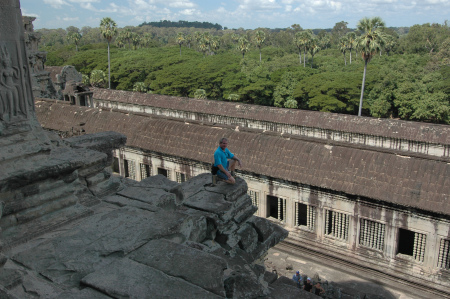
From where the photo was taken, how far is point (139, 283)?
4.00 m

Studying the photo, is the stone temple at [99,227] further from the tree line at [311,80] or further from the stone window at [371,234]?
the tree line at [311,80]

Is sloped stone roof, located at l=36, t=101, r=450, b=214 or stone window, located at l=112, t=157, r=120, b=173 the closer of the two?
sloped stone roof, located at l=36, t=101, r=450, b=214

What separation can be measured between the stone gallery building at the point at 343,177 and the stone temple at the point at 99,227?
25.8 feet

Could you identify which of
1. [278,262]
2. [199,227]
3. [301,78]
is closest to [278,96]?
[301,78]

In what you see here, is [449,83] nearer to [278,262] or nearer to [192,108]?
[192,108]

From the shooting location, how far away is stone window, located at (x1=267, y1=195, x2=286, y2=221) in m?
15.2

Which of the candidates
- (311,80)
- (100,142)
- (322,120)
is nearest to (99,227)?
(100,142)

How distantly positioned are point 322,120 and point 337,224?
381 inches

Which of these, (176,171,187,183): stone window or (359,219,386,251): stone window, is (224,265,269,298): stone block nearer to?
(359,219,386,251): stone window

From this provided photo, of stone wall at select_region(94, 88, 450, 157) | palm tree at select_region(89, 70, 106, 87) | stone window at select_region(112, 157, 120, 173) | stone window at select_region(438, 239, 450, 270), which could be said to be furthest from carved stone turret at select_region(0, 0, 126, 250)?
palm tree at select_region(89, 70, 106, 87)

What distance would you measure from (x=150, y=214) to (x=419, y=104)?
35.8 m

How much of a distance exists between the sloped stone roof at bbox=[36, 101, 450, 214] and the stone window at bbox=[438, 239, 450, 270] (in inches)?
45.4

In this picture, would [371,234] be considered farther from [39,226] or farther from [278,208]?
[39,226]

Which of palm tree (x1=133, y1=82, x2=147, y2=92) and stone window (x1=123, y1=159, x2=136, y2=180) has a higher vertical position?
palm tree (x1=133, y1=82, x2=147, y2=92)
